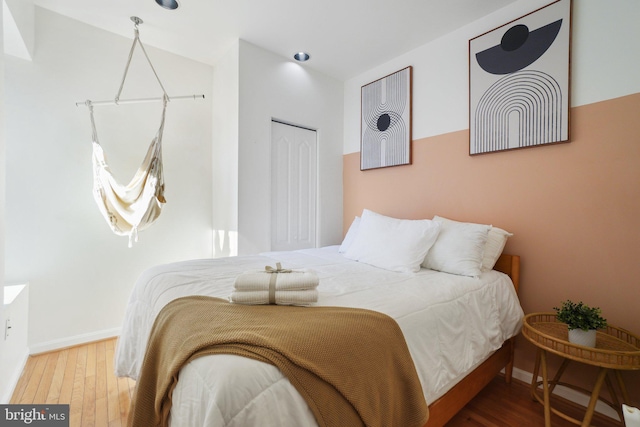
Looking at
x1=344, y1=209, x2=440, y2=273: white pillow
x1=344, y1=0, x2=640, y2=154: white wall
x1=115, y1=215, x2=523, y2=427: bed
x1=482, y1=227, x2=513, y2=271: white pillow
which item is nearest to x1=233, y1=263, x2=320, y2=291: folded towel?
x1=115, y1=215, x2=523, y2=427: bed

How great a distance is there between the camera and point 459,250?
5.77 ft

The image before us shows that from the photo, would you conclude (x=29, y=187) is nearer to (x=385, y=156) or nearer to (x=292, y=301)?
(x=292, y=301)

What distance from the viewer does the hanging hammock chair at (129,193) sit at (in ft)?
6.75

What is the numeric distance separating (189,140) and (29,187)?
1246mm

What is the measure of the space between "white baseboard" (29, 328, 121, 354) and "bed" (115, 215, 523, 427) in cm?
117

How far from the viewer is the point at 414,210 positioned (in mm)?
2533

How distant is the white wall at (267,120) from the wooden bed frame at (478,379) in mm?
1798

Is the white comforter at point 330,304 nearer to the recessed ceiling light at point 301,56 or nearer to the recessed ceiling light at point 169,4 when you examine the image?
the recessed ceiling light at point 169,4

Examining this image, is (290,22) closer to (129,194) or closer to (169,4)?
(169,4)

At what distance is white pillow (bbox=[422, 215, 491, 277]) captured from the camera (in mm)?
1703

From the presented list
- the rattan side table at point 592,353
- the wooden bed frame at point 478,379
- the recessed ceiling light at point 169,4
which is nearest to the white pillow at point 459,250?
the wooden bed frame at point 478,379

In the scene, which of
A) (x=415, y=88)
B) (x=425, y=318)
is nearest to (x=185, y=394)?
(x=425, y=318)

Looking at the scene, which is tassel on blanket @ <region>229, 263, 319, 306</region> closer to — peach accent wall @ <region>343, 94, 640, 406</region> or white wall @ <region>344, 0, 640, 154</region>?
peach accent wall @ <region>343, 94, 640, 406</region>

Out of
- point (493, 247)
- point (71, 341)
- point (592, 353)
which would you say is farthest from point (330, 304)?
point (71, 341)
